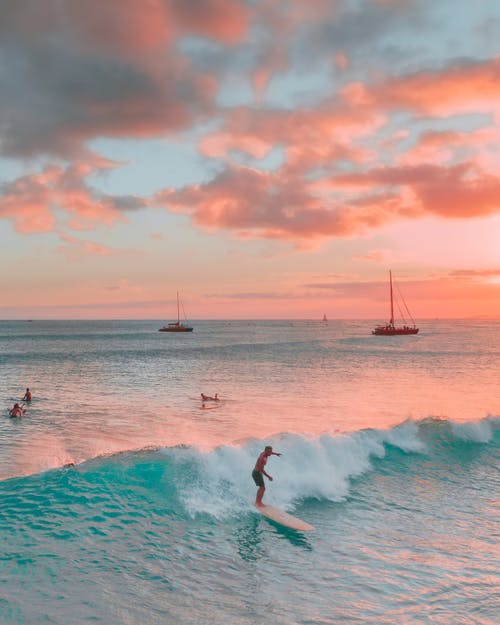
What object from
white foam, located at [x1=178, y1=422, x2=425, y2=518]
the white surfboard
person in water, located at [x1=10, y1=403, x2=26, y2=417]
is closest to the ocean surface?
white foam, located at [x1=178, y1=422, x2=425, y2=518]

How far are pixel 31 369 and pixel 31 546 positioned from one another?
61868 mm

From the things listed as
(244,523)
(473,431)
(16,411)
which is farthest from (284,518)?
(16,411)

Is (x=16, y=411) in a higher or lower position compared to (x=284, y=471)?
lower

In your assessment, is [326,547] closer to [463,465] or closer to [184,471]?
[184,471]

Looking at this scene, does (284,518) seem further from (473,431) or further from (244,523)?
(473,431)

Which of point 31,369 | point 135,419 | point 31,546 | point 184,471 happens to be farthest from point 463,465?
point 31,369

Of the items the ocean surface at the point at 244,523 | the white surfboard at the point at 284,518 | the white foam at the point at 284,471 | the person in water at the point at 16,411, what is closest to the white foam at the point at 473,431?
the ocean surface at the point at 244,523

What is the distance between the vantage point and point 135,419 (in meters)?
31.9

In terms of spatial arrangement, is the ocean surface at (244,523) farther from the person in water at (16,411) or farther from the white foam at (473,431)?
the person in water at (16,411)

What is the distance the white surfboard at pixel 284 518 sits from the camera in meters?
13.8

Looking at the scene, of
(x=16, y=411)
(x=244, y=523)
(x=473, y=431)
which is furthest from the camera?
(x=16, y=411)

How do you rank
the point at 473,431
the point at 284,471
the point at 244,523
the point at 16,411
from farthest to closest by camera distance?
the point at 16,411, the point at 473,431, the point at 284,471, the point at 244,523

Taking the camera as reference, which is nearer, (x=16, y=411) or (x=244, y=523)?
(x=244, y=523)

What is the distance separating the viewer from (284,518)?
46.8 feet
